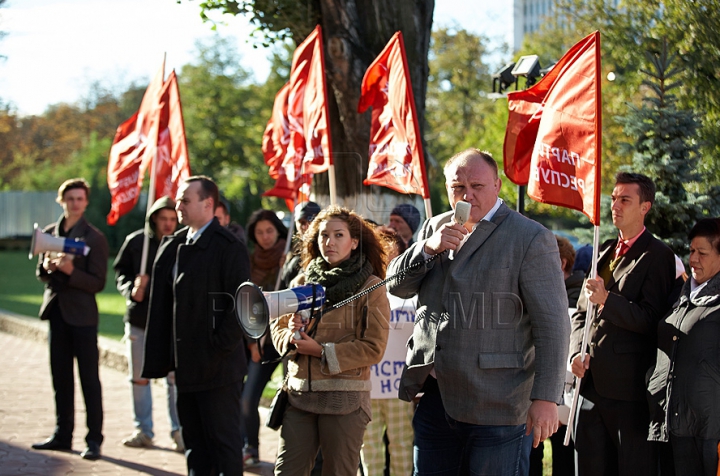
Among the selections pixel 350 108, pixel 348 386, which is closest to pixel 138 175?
pixel 350 108

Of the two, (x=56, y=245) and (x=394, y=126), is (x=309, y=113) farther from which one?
(x=56, y=245)

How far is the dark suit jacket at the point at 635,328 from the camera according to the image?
4.98m

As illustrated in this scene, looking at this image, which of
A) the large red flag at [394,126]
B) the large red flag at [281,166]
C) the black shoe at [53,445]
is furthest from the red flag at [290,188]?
the black shoe at [53,445]

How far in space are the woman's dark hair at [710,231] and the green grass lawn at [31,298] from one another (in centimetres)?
1039

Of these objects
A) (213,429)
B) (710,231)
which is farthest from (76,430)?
(710,231)

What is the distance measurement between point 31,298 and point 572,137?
1635 centimetres

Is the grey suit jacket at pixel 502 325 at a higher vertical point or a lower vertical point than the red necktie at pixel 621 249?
lower

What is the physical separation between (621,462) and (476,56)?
116 ft

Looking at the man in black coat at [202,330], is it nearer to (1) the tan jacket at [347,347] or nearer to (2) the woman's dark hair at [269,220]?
(1) the tan jacket at [347,347]

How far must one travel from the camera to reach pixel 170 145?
28.4ft

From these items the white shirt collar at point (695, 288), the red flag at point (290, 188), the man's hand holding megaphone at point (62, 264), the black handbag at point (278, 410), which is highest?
the red flag at point (290, 188)

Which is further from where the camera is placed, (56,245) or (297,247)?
(56,245)

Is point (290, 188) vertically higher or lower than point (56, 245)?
higher

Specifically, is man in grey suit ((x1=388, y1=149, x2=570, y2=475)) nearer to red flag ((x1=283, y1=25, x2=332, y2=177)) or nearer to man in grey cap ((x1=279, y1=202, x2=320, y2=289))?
man in grey cap ((x1=279, y1=202, x2=320, y2=289))
